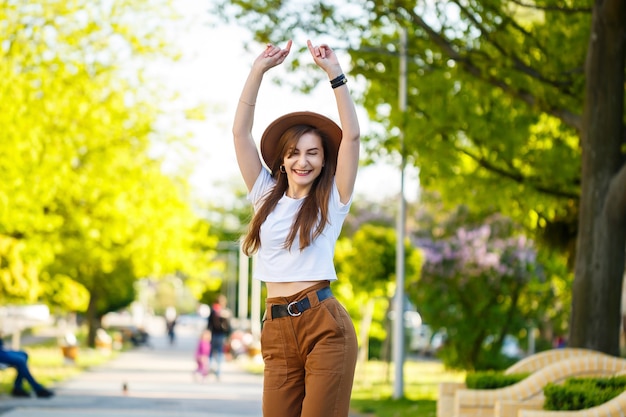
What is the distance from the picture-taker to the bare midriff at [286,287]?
483 cm

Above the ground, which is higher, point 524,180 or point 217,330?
point 524,180

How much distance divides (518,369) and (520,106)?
567cm

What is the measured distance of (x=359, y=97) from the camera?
1792cm

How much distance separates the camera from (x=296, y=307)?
4.79m

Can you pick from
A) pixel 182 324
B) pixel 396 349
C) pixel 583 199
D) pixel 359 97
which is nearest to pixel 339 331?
pixel 583 199

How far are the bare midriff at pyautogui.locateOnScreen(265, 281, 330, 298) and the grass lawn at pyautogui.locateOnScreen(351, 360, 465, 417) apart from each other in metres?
9.68

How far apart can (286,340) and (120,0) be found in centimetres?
1954

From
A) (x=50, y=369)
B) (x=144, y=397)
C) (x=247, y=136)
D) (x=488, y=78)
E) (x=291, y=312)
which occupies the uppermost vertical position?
(x=488, y=78)

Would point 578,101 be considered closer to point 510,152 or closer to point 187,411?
point 510,152

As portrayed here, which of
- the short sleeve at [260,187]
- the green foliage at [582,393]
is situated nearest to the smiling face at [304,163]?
the short sleeve at [260,187]

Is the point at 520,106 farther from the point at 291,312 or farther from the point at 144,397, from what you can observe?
the point at 291,312

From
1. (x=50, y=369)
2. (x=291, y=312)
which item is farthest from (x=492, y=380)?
(x=50, y=369)

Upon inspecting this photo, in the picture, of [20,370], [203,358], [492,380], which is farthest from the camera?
[203,358]

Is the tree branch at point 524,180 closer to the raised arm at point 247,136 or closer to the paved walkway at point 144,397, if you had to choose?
the paved walkway at point 144,397
